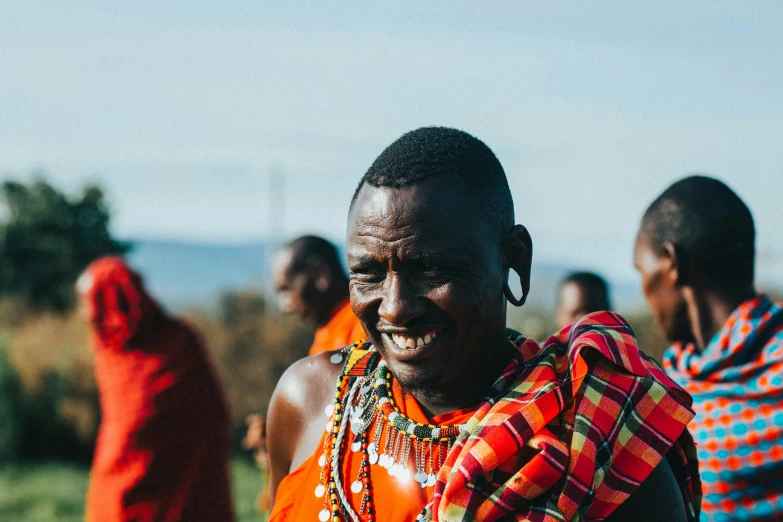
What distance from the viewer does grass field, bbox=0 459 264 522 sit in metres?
10.8

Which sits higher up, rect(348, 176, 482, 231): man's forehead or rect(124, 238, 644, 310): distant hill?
rect(348, 176, 482, 231): man's forehead

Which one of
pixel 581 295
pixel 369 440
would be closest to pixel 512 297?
pixel 369 440

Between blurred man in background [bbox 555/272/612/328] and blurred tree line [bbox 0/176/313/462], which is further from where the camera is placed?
blurred tree line [bbox 0/176/313/462]

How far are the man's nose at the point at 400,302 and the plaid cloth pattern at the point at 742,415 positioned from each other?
1.70m

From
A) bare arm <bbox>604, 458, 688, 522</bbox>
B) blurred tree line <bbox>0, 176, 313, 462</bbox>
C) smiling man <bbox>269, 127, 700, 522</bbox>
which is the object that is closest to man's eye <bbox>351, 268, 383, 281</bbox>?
smiling man <bbox>269, 127, 700, 522</bbox>

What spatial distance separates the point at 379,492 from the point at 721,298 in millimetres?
1823

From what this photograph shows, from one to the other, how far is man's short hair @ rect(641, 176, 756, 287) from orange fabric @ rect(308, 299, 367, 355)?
76.2 inches

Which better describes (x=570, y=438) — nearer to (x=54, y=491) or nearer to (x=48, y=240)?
(x=54, y=491)

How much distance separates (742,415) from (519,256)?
1488 mm

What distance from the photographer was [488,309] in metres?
2.15

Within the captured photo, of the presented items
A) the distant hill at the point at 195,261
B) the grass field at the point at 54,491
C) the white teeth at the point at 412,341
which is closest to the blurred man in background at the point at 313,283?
the white teeth at the point at 412,341

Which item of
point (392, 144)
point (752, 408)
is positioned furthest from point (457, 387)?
point (752, 408)

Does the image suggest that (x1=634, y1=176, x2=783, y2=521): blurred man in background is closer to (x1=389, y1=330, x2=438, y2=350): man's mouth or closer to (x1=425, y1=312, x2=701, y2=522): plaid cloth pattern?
(x1=425, y1=312, x2=701, y2=522): plaid cloth pattern

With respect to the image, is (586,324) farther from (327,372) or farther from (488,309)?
(327,372)
